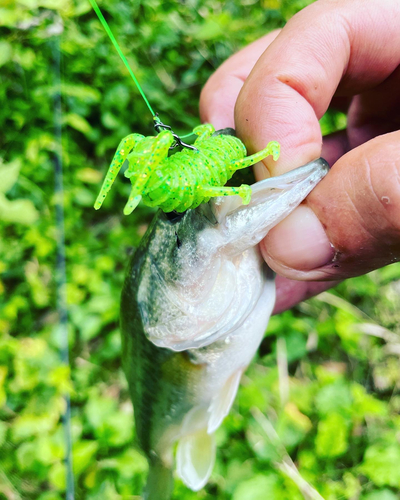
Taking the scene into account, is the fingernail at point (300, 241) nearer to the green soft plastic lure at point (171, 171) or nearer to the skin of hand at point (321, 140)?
the skin of hand at point (321, 140)

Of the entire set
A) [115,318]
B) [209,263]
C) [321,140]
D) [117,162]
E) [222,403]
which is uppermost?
[117,162]

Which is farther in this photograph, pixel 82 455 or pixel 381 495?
pixel 82 455

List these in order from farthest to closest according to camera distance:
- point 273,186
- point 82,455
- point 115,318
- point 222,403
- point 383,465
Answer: point 115,318 < point 82,455 < point 383,465 < point 222,403 < point 273,186

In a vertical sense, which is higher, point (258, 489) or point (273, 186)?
point (273, 186)

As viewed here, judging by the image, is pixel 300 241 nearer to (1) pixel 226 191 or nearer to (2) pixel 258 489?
(1) pixel 226 191

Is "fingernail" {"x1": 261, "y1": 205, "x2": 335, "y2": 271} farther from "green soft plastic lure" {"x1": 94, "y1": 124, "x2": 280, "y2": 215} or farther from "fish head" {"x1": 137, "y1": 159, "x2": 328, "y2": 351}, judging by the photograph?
"green soft plastic lure" {"x1": 94, "y1": 124, "x2": 280, "y2": 215}

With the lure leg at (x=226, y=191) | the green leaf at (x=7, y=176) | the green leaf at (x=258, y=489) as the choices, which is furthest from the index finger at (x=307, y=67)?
the green leaf at (x=258, y=489)

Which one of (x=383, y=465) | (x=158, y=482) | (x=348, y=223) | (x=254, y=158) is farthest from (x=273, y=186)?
(x=383, y=465)

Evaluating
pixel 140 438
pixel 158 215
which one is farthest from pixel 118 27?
pixel 140 438
